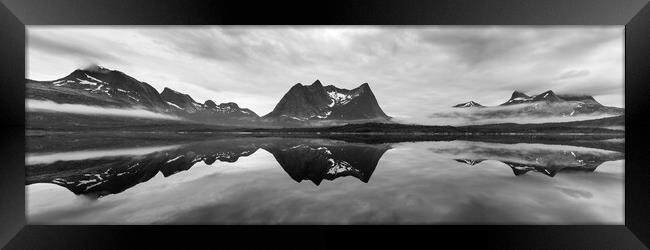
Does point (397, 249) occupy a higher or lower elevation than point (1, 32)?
lower

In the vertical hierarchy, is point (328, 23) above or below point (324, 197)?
above

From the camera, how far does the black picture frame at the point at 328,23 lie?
3.83 m

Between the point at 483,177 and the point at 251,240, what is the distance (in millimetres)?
7265

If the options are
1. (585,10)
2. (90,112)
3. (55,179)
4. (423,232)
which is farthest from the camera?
(90,112)

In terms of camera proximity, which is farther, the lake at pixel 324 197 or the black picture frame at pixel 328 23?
the lake at pixel 324 197

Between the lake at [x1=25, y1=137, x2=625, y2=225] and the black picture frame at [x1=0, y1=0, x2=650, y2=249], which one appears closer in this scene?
the black picture frame at [x1=0, y1=0, x2=650, y2=249]

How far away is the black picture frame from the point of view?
3.83m

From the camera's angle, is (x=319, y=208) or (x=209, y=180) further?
(x=209, y=180)

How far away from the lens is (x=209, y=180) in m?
7.49

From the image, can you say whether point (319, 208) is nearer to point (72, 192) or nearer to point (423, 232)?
point (423, 232)

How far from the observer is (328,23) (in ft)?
20.6

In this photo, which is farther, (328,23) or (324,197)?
(328,23)

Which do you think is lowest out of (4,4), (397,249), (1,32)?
(397,249)

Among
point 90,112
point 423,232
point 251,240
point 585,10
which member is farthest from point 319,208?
point 90,112
